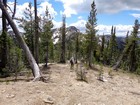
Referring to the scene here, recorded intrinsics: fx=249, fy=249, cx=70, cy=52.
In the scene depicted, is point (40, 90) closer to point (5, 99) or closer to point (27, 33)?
point (5, 99)

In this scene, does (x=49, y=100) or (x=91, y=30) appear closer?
(x=49, y=100)

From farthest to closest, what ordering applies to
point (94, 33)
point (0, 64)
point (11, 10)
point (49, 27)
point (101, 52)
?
point (101, 52) < point (94, 33) < point (49, 27) < point (0, 64) < point (11, 10)

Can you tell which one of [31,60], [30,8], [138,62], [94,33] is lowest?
[138,62]

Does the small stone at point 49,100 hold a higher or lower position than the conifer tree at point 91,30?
lower

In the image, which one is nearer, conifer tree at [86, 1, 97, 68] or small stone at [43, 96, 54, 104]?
small stone at [43, 96, 54, 104]

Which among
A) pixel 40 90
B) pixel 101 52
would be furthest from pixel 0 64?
pixel 101 52

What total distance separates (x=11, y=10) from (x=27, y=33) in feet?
76.3

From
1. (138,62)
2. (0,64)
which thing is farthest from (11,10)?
(138,62)

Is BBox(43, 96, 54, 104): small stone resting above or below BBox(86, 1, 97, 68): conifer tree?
below

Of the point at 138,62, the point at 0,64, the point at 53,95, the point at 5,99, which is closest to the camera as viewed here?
the point at 5,99

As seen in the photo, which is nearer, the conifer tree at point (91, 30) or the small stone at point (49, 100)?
Answer: the small stone at point (49, 100)

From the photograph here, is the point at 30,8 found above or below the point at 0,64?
above

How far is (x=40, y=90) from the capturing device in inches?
448

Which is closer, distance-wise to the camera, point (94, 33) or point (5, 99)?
point (5, 99)
